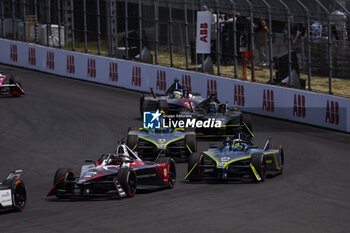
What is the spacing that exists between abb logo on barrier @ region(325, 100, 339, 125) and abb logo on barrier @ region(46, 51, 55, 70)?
1771 centimetres

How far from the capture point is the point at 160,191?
18.0 metres

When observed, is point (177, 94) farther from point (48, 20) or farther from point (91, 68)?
point (48, 20)

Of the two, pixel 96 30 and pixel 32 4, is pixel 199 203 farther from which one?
pixel 32 4

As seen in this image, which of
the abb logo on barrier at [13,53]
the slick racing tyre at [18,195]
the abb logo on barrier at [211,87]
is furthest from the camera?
the abb logo on barrier at [13,53]

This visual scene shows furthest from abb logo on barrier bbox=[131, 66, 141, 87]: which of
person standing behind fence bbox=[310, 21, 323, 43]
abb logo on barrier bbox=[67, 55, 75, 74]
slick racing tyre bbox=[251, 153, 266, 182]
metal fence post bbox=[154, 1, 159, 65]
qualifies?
slick racing tyre bbox=[251, 153, 266, 182]

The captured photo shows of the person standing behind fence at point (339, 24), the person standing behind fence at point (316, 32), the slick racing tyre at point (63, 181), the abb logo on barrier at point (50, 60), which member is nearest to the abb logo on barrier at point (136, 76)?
the abb logo on barrier at point (50, 60)

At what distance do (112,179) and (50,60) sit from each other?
25274mm

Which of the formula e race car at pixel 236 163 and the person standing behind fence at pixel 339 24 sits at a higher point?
the person standing behind fence at pixel 339 24

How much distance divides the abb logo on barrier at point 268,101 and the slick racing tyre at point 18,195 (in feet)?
52.3

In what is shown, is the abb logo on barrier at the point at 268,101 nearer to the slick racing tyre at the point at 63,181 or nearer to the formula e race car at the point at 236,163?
the formula e race car at the point at 236,163

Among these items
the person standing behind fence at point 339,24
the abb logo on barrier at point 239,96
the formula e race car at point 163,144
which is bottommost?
the abb logo on barrier at point 239,96

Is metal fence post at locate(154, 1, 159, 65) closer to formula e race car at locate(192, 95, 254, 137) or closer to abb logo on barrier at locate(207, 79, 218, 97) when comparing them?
abb logo on barrier at locate(207, 79, 218, 97)

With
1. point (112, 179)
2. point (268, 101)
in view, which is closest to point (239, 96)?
point (268, 101)

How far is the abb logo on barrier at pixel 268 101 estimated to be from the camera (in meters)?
30.5
